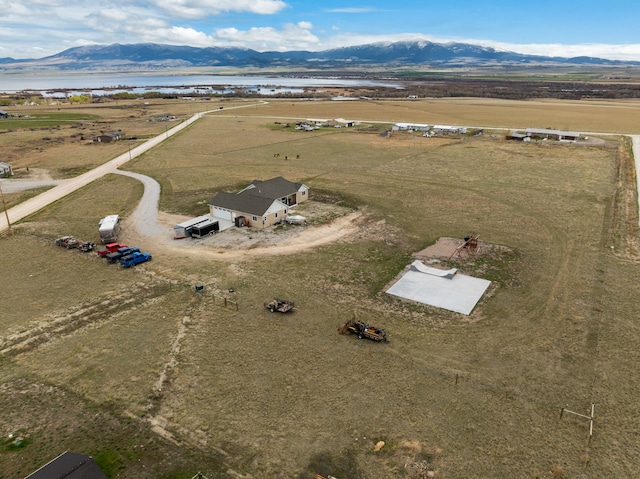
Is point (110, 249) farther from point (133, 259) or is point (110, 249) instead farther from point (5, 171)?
point (5, 171)

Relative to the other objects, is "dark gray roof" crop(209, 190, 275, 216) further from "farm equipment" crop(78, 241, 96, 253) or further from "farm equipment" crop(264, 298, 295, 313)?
"farm equipment" crop(264, 298, 295, 313)

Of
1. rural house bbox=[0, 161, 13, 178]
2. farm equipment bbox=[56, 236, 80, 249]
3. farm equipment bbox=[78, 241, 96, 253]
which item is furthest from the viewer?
rural house bbox=[0, 161, 13, 178]

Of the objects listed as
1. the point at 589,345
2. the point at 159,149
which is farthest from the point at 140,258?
the point at 159,149

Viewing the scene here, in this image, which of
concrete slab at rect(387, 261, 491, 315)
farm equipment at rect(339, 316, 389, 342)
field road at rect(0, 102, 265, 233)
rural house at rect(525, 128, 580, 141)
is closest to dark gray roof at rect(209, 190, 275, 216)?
concrete slab at rect(387, 261, 491, 315)

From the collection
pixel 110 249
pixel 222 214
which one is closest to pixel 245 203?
pixel 222 214

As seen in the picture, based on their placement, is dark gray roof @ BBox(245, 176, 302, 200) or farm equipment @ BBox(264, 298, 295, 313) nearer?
farm equipment @ BBox(264, 298, 295, 313)

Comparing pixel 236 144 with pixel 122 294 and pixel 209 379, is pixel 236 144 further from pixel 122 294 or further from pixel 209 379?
pixel 209 379
